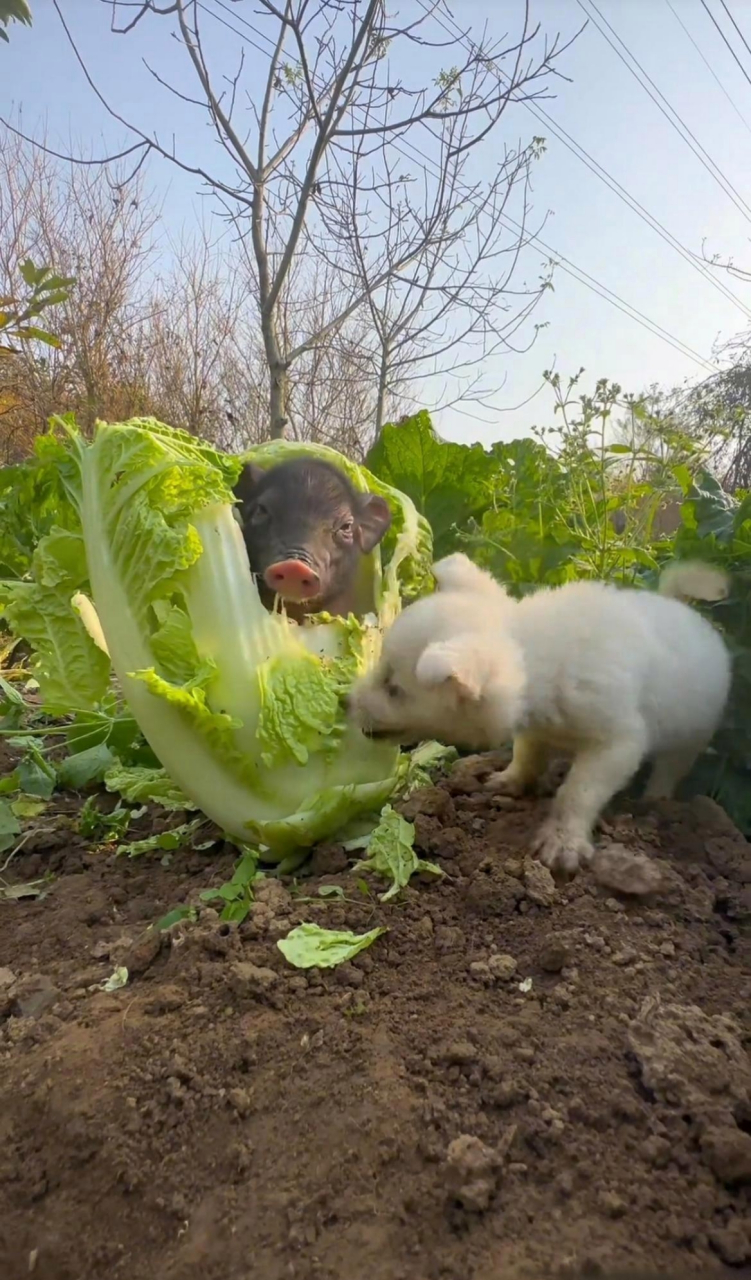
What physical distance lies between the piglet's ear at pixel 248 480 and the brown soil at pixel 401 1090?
242 cm

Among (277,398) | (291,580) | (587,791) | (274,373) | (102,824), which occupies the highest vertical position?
(274,373)

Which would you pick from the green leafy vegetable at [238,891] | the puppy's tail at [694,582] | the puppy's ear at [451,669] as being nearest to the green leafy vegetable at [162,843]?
the green leafy vegetable at [238,891]

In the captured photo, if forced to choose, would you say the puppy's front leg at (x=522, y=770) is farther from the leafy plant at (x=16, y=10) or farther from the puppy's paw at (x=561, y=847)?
the leafy plant at (x=16, y=10)

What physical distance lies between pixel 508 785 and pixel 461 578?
737 mm

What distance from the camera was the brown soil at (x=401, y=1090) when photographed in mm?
1348

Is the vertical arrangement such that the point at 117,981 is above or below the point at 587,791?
below

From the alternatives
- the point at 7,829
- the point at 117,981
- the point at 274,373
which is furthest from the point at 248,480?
the point at 274,373

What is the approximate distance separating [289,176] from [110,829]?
19.7ft

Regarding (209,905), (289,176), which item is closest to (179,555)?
(209,905)

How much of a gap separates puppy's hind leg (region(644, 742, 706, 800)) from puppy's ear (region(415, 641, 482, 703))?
886 millimetres

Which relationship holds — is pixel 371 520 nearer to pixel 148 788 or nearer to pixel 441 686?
pixel 148 788

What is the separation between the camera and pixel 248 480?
14.1 feet

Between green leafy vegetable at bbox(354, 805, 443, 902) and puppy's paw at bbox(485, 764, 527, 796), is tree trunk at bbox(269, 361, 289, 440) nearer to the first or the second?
puppy's paw at bbox(485, 764, 527, 796)

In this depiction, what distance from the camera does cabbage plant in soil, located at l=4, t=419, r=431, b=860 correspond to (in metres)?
2.68
